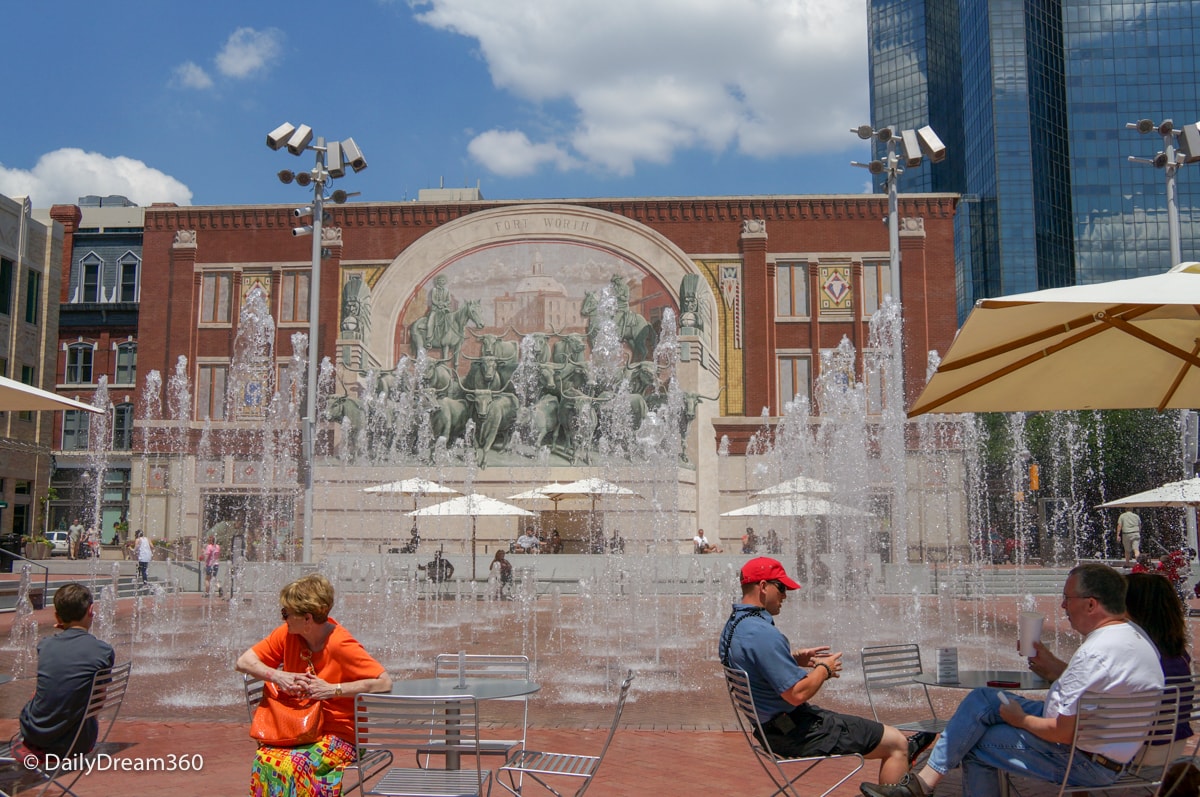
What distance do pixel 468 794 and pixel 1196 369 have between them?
5.60 metres

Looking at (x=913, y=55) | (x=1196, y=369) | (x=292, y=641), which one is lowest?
(x=292, y=641)

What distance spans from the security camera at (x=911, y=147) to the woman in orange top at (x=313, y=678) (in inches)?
850

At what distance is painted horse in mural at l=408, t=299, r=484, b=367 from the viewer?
34906 millimetres

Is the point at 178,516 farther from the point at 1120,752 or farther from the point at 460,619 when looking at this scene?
the point at 1120,752

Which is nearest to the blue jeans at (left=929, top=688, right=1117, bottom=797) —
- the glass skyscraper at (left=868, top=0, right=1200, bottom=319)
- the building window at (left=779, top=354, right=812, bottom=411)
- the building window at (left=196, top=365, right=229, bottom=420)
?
the building window at (left=779, top=354, right=812, bottom=411)

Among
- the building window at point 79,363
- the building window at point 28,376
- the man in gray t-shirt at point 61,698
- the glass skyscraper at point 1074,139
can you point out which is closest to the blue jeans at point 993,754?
the man in gray t-shirt at point 61,698

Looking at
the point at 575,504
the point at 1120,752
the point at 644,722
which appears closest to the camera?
the point at 1120,752

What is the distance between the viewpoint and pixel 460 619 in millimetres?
17797

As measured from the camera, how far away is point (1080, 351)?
22.0 ft

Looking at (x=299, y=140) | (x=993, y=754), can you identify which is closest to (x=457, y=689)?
(x=993, y=754)

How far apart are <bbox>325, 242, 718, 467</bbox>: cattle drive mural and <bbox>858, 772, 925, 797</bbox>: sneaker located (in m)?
24.3

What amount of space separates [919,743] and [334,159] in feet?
83.0

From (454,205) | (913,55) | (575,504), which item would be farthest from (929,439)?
(913,55)

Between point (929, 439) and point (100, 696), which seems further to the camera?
point (929, 439)
